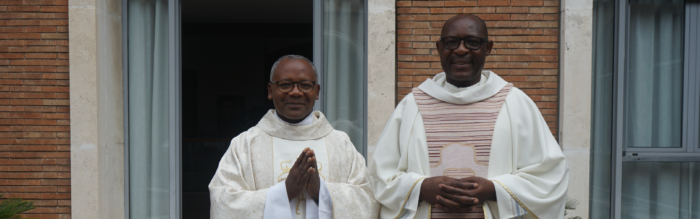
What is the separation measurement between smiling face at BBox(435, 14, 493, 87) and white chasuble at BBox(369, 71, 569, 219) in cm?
8

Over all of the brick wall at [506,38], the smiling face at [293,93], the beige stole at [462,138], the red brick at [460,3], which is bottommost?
the beige stole at [462,138]

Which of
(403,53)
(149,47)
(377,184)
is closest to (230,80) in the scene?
(149,47)

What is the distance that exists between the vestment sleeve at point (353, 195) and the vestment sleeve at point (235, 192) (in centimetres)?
28

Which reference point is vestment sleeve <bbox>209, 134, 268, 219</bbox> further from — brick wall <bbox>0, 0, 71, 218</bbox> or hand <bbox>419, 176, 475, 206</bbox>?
brick wall <bbox>0, 0, 71, 218</bbox>

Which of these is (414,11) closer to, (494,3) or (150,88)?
(494,3)

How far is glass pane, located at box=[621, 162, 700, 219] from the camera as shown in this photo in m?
4.95

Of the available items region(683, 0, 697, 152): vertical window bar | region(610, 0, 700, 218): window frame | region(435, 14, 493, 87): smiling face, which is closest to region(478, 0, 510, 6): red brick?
region(610, 0, 700, 218): window frame

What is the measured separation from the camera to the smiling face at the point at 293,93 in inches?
90.0

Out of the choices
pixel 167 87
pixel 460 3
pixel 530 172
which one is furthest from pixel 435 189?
pixel 167 87

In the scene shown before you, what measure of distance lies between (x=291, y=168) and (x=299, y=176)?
2.6 inches

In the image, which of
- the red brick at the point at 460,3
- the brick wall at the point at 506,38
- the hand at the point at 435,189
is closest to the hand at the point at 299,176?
the hand at the point at 435,189

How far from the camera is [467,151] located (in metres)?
2.24

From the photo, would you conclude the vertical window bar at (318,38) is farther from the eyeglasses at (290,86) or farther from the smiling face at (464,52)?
the smiling face at (464,52)

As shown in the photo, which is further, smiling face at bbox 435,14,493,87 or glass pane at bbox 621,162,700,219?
glass pane at bbox 621,162,700,219
